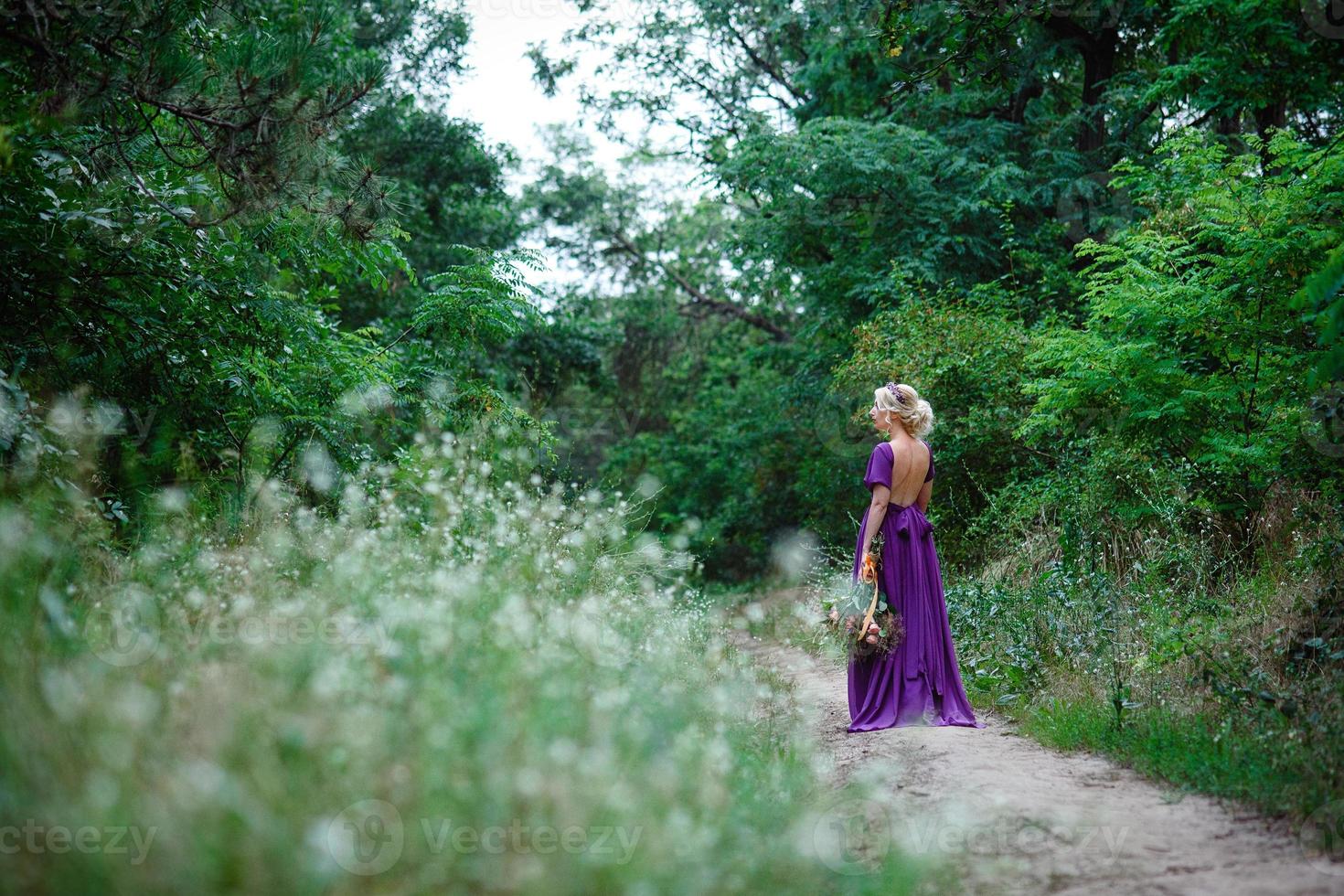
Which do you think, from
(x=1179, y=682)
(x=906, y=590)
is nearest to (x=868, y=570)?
(x=906, y=590)

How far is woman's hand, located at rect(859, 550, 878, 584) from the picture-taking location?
21.5ft

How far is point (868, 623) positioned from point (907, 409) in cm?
145

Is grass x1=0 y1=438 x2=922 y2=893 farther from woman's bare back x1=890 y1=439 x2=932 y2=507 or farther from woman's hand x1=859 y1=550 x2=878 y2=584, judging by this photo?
woman's bare back x1=890 y1=439 x2=932 y2=507

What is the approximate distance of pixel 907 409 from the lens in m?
6.60

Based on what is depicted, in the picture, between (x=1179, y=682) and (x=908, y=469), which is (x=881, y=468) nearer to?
(x=908, y=469)

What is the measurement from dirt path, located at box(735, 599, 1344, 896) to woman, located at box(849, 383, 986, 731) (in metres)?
0.75

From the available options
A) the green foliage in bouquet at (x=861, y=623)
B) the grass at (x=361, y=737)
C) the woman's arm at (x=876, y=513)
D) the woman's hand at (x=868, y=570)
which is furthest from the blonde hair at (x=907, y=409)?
the grass at (x=361, y=737)

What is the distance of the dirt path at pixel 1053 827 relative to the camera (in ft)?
11.6

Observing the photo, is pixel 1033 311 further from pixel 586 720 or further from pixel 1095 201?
pixel 586 720

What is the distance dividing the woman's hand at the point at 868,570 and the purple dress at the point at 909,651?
0.06 meters

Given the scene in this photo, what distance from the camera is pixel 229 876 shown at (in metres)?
2.48

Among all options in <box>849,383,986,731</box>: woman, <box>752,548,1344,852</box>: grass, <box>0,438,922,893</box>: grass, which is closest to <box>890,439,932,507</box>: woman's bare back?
<box>849,383,986,731</box>: woman

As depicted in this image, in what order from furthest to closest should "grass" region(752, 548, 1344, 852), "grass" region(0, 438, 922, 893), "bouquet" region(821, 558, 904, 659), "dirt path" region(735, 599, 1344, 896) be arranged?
"bouquet" region(821, 558, 904, 659)
"grass" region(752, 548, 1344, 852)
"dirt path" region(735, 599, 1344, 896)
"grass" region(0, 438, 922, 893)

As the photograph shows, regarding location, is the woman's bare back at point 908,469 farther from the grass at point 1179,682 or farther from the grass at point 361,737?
the grass at point 361,737
